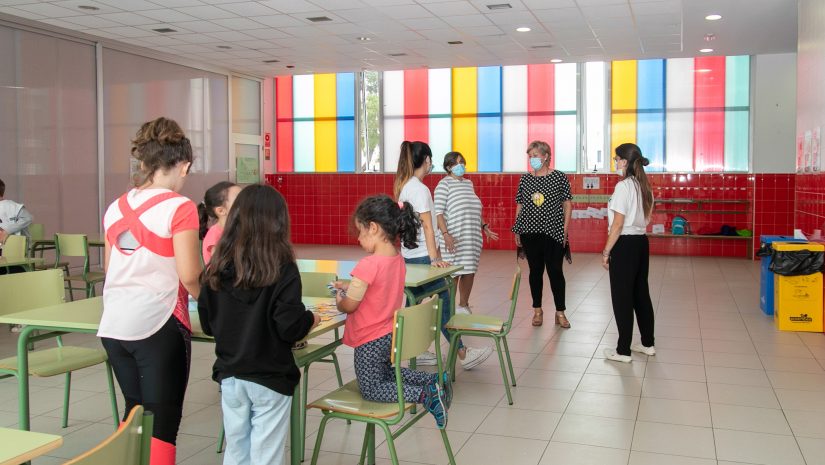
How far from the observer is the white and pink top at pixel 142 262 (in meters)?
2.51

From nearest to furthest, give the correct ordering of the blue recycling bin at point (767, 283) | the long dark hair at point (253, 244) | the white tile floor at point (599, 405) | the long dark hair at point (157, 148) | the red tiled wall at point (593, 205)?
the long dark hair at point (253, 244)
the long dark hair at point (157, 148)
the white tile floor at point (599, 405)
the blue recycling bin at point (767, 283)
the red tiled wall at point (593, 205)

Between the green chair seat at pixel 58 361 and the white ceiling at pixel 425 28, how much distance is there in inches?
208

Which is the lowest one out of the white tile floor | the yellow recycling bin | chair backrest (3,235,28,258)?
the white tile floor

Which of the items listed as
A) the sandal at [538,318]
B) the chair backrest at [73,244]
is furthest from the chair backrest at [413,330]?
the chair backrest at [73,244]

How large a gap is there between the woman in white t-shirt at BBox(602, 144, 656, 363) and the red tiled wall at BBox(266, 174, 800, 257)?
21.6 ft

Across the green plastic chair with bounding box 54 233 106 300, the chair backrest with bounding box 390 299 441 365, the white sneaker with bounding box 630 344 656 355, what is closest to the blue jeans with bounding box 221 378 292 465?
Result: the chair backrest with bounding box 390 299 441 365

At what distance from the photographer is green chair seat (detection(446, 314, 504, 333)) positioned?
4379mm

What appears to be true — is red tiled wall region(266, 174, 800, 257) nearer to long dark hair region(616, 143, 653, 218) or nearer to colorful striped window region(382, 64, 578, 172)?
colorful striped window region(382, 64, 578, 172)

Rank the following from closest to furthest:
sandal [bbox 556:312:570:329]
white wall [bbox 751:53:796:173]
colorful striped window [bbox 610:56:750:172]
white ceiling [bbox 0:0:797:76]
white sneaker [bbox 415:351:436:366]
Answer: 1. white sneaker [bbox 415:351:436:366]
2. sandal [bbox 556:312:570:329]
3. white ceiling [bbox 0:0:797:76]
4. white wall [bbox 751:53:796:173]
5. colorful striped window [bbox 610:56:750:172]

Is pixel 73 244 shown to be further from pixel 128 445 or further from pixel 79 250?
pixel 128 445

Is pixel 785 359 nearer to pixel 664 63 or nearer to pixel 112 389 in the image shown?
pixel 112 389

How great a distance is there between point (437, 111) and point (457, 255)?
26.6 ft

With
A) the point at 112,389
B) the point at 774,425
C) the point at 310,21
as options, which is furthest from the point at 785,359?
the point at 310,21

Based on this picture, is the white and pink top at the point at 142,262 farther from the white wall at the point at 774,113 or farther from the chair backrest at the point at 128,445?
the white wall at the point at 774,113
